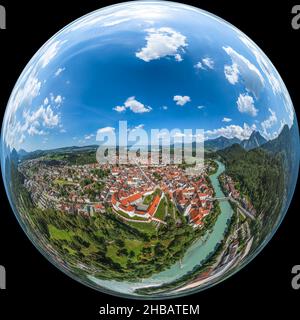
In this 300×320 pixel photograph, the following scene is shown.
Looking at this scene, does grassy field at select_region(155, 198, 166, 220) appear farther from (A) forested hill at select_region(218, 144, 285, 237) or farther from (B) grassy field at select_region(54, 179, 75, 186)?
(B) grassy field at select_region(54, 179, 75, 186)

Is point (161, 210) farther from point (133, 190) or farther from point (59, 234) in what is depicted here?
point (59, 234)

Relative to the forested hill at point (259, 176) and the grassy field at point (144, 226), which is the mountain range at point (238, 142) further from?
the grassy field at point (144, 226)

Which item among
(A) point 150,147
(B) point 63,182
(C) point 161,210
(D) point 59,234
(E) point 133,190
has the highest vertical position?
(A) point 150,147

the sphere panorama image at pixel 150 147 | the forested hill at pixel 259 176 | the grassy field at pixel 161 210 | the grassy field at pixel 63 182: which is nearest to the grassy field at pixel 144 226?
the sphere panorama image at pixel 150 147

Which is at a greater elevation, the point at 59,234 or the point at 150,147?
the point at 150,147

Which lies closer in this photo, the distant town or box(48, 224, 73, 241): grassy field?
the distant town

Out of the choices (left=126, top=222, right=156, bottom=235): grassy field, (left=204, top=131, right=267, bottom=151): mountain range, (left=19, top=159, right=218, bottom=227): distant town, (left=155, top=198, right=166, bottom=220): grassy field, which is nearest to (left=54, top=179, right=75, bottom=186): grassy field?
(left=19, top=159, right=218, bottom=227): distant town

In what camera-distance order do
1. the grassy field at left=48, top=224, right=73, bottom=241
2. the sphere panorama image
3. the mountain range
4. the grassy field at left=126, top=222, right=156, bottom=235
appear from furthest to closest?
the grassy field at left=48, top=224, right=73, bottom=241
the grassy field at left=126, top=222, right=156, bottom=235
the mountain range
the sphere panorama image

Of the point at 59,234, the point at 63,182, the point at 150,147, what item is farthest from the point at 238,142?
the point at 59,234

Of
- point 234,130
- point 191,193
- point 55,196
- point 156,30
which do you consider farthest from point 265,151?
point 55,196
